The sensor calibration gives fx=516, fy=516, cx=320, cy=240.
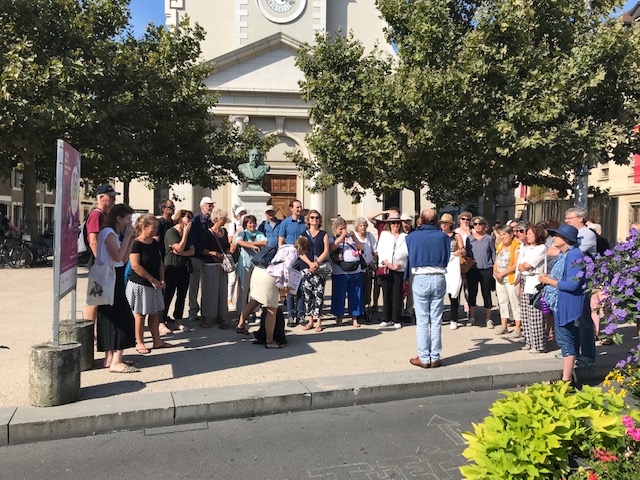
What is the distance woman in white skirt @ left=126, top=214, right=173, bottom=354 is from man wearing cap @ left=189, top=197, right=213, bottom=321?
1.42m

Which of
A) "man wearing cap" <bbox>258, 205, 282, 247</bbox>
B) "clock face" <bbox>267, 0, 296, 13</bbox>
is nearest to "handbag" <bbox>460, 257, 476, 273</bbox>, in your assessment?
"man wearing cap" <bbox>258, 205, 282, 247</bbox>

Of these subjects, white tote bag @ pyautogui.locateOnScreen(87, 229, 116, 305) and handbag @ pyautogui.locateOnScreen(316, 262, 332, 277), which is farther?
handbag @ pyautogui.locateOnScreen(316, 262, 332, 277)

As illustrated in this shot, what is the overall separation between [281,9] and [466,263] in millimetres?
26041

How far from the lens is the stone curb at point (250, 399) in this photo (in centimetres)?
434

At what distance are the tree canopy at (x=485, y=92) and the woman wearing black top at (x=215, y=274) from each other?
6.72m

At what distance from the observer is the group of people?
5.66 metres

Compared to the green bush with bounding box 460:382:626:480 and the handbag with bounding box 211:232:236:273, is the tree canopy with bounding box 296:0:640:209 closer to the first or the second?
the handbag with bounding box 211:232:236:273

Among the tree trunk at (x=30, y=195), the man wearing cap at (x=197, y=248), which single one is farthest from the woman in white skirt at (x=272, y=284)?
the tree trunk at (x=30, y=195)

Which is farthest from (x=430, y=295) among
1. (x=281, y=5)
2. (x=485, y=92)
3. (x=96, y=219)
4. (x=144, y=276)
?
(x=281, y=5)

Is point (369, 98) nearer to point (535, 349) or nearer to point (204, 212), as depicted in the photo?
point (204, 212)

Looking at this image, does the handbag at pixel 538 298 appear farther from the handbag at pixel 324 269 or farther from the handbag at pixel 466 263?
the handbag at pixel 324 269

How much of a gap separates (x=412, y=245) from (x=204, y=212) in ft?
13.4

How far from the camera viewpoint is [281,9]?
99.1 feet

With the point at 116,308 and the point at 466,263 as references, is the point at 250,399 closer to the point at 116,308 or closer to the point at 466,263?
the point at 116,308
